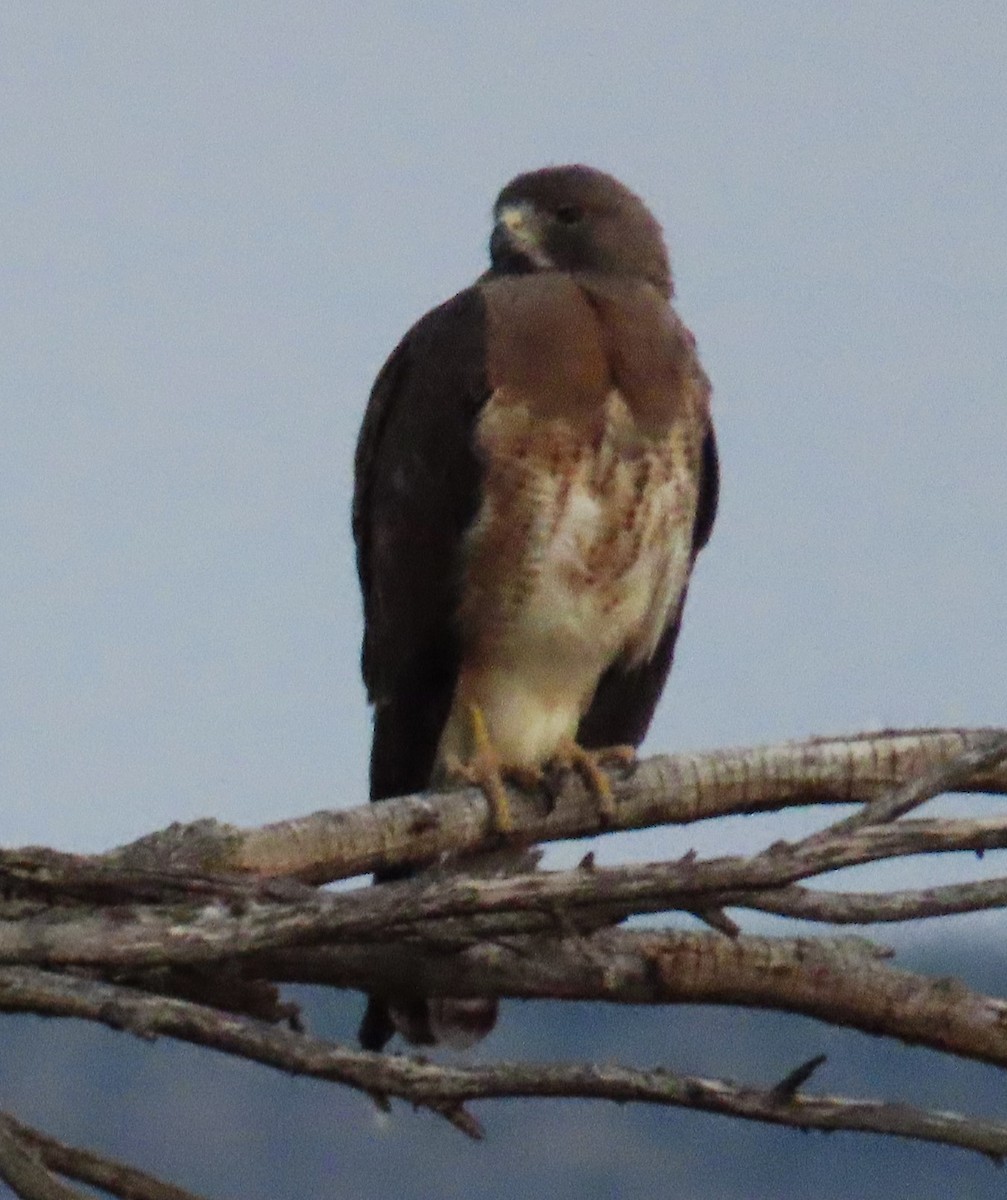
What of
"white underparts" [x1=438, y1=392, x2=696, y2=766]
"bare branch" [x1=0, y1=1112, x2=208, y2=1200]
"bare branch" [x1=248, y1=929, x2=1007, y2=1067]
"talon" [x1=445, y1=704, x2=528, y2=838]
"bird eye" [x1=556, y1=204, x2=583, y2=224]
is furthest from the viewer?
"bird eye" [x1=556, y1=204, x2=583, y2=224]

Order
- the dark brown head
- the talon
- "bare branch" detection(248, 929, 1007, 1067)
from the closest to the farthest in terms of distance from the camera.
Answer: "bare branch" detection(248, 929, 1007, 1067), the talon, the dark brown head

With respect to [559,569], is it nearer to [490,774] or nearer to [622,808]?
[490,774]

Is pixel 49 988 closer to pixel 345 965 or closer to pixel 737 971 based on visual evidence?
pixel 345 965

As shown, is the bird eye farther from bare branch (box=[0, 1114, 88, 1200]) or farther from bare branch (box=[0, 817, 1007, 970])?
bare branch (box=[0, 1114, 88, 1200])

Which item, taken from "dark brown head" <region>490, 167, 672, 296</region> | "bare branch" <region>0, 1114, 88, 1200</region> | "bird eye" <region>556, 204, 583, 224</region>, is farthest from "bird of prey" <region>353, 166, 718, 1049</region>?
"bare branch" <region>0, 1114, 88, 1200</region>

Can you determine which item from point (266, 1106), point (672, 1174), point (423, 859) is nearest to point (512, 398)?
point (423, 859)

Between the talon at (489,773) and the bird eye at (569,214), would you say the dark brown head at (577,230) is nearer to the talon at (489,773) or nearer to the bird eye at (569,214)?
the bird eye at (569,214)

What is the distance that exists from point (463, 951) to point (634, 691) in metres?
2.25

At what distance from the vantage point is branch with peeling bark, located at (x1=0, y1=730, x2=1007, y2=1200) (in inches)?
149

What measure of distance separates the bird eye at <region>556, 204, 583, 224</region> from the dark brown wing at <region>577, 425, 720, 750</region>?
80cm

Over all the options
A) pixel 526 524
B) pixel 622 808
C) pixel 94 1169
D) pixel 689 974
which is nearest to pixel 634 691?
pixel 526 524

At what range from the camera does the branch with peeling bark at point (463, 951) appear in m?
3.79

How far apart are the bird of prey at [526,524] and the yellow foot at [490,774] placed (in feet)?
0.06

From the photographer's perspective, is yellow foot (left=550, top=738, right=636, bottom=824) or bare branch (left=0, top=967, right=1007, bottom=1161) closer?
bare branch (left=0, top=967, right=1007, bottom=1161)
